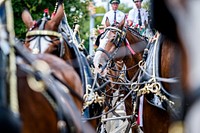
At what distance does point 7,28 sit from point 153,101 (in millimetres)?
3080

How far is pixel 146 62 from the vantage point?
228 inches

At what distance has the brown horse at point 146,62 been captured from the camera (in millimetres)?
5203

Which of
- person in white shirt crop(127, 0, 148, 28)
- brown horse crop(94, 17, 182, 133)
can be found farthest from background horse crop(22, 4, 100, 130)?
person in white shirt crop(127, 0, 148, 28)

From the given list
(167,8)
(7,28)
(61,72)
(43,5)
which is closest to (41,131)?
(7,28)

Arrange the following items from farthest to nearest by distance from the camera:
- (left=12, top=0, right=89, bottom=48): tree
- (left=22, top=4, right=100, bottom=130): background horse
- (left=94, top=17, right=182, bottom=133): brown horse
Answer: (left=12, top=0, right=89, bottom=48): tree
(left=94, top=17, right=182, bottom=133): brown horse
(left=22, top=4, right=100, bottom=130): background horse

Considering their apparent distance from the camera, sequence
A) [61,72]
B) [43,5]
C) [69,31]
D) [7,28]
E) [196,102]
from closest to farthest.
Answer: [196,102] < [7,28] < [61,72] < [69,31] < [43,5]

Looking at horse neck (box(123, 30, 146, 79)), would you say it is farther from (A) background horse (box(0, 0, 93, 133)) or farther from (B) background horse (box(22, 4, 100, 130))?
(A) background horse (box(0, 0, 93, 133))

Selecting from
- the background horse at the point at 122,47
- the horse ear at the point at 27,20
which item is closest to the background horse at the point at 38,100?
the horse ear at the point at 27,20

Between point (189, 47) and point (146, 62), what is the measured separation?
12.9ft

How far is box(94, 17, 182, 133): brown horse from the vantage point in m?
5.20

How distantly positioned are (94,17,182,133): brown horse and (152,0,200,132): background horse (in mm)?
1906

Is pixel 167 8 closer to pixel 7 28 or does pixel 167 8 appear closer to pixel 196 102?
pixel 196 102

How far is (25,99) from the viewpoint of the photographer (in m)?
2.97

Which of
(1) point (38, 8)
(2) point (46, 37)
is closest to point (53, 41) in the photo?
(2) point (46, 37)
